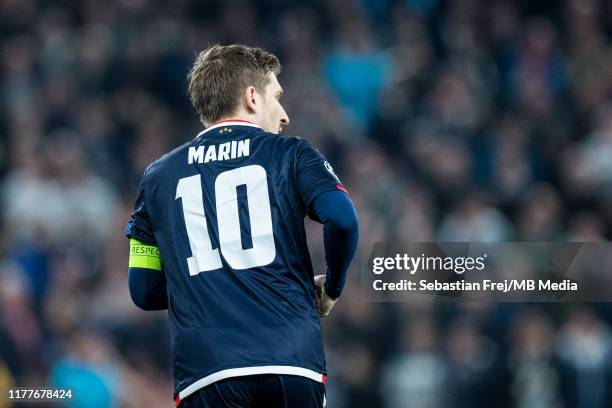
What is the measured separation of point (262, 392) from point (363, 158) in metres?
5.84

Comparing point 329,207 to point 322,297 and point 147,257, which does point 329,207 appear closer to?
point 322,297

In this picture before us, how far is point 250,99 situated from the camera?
9.76 feet

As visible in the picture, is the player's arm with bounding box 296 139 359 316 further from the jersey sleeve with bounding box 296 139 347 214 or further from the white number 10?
the white number 10

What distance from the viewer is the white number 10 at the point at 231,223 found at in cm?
277

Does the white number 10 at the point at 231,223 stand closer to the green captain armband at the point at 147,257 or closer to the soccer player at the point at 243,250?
the soccer player at the point at 243,250

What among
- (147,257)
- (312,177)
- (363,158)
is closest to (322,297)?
(312,177)

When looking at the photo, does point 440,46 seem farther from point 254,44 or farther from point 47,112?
point 47,112

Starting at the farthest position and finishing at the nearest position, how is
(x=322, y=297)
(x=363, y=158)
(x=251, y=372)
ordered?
(x=363, y=158) → (x=322, y=297) → (x=251, y=372)

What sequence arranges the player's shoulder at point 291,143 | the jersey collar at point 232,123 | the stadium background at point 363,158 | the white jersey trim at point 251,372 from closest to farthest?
the white jersey trim at point 251,372 < the player's shoulder at point 291,143 < the jersey collar at point 232,123 < the stadium background at point 363,158

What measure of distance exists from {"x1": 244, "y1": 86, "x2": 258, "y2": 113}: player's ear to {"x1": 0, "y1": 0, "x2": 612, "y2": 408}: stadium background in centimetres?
408

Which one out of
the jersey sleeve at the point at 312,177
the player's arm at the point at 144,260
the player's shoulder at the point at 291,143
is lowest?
the player's arm at the point at 144,260

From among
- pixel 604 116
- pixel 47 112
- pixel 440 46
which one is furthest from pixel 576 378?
pixel 47 112

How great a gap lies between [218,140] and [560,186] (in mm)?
5587

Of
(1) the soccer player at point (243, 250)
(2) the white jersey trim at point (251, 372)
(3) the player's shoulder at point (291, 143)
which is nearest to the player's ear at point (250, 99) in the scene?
(1) the soccer player at point (243, 250)
